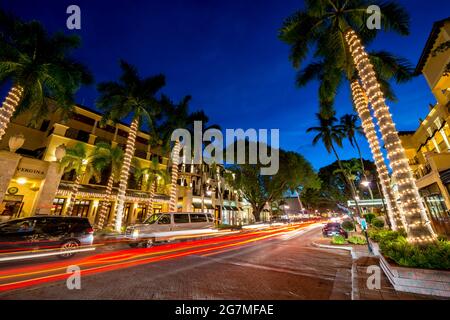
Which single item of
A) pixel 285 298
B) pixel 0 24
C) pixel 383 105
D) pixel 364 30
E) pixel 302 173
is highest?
pixel 0 24

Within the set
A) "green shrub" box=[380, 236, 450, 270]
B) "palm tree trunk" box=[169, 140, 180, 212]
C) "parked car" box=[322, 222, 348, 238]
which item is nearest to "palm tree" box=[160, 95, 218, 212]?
"palm tree trunk" box=[169, 140, 180, 212]

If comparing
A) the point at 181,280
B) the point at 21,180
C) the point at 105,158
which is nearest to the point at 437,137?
the point at 181,280

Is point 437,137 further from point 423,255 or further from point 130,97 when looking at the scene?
point 130,97

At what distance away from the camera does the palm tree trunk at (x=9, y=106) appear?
12914 millimetres

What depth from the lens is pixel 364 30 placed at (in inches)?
487

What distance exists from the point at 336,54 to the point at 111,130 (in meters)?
30.2

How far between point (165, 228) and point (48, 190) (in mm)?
13065

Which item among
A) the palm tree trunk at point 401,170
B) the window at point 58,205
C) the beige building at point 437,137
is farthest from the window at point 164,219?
the beige building at point 437,137

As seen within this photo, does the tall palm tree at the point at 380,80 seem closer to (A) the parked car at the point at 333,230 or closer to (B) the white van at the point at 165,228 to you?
(A) the parked car at the point at 333,230

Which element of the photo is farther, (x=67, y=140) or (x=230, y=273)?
(x=67, y=140)

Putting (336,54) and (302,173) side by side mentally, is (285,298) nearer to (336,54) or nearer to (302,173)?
(336,54)

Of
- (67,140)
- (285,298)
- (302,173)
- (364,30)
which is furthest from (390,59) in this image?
(67,140)

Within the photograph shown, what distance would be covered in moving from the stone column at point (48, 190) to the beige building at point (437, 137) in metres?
32.1

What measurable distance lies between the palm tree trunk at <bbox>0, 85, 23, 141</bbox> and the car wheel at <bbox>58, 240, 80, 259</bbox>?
31.7 feet
